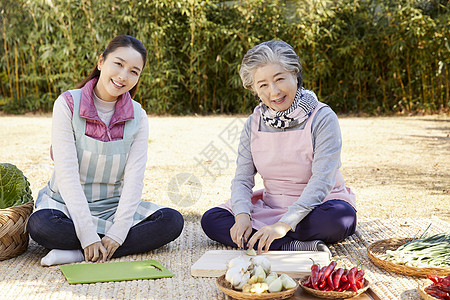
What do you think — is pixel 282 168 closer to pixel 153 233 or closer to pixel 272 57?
pixel 272 57

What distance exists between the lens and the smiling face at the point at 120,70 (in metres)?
2.77

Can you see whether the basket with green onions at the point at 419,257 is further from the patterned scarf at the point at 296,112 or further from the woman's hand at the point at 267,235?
the patterned scarf at the point at 296,112

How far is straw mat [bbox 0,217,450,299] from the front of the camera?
87.5 inches

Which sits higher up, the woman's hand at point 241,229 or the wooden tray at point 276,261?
the woman's hand at point 241,229

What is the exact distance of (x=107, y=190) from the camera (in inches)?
113

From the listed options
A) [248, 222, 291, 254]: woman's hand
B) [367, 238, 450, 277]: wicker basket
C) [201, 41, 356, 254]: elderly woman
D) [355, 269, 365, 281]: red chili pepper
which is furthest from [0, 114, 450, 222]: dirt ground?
[355, 269, 365, 281]: red chili pepper

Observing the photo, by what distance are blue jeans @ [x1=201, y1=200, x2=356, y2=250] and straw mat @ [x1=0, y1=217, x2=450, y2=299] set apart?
8 centimetres

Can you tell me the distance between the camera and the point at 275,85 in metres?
2.68

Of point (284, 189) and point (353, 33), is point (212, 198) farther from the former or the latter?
point (353, 33)

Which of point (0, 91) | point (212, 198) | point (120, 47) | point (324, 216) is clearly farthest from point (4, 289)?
point (0, 91)

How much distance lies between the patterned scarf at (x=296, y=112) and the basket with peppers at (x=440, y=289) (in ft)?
3.38

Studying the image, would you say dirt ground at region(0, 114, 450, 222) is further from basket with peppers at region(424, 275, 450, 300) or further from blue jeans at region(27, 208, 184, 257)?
basket with peppers at region(424, 275, 450, 300)

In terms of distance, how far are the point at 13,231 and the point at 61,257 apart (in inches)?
10.5

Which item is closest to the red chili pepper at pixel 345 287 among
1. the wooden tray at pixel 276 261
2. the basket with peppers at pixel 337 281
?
the basket with peppers at pixel 337 281
